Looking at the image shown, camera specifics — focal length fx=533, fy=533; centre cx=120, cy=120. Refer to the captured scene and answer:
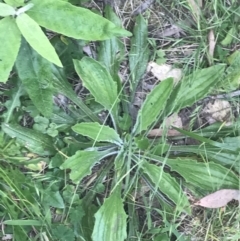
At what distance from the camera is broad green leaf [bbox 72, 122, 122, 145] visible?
1.60 metres

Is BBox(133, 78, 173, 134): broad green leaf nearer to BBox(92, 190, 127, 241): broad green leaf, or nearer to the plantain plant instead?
the plantain plant

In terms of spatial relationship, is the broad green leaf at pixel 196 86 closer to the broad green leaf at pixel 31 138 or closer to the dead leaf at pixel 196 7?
the dead leaf at pixel 196 7

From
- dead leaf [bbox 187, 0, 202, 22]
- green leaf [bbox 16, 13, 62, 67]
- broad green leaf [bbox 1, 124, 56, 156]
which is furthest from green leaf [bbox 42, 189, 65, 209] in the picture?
dead leaf [bbox 187, 0, 202, 22]

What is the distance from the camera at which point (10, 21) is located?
4.66ft

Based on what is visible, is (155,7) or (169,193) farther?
(155,7)

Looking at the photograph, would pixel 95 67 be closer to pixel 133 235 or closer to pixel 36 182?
pixel 36 182

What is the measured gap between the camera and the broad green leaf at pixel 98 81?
5.33ft

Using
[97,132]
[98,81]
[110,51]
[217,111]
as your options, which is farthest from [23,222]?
[217,111]

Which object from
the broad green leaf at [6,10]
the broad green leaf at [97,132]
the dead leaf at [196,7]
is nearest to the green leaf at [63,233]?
the broad green leaf at [97,132]

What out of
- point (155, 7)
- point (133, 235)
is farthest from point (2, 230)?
point (155, 7)

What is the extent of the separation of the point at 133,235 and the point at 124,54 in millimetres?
581

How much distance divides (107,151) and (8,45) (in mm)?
476

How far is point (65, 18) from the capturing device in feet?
4.70

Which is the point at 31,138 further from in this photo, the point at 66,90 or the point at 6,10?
the point at 6,10
